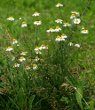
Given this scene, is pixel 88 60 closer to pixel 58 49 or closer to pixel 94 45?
pixel 94 45

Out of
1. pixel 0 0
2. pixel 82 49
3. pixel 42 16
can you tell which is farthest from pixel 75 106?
pixel 0 0

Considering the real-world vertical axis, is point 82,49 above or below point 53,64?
below

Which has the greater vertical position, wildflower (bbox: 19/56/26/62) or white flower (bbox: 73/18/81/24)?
white flower (bbox: 73/18/81/24)

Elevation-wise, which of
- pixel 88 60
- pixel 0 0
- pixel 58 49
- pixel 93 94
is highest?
pixel 58 49

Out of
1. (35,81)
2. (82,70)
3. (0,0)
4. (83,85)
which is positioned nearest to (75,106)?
(83,85)

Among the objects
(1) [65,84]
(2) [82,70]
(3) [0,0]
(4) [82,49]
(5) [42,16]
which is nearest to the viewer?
(1) [65,84]

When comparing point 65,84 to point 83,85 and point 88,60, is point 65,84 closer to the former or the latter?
point 83,85

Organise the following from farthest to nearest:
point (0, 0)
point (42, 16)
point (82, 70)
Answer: point (0, 0), point (42, 16), point (82, 70)

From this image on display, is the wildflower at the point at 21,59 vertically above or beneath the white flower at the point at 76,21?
beneath

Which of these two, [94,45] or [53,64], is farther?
[94,45]

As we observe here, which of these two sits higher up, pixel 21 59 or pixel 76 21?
pixel 76 21
